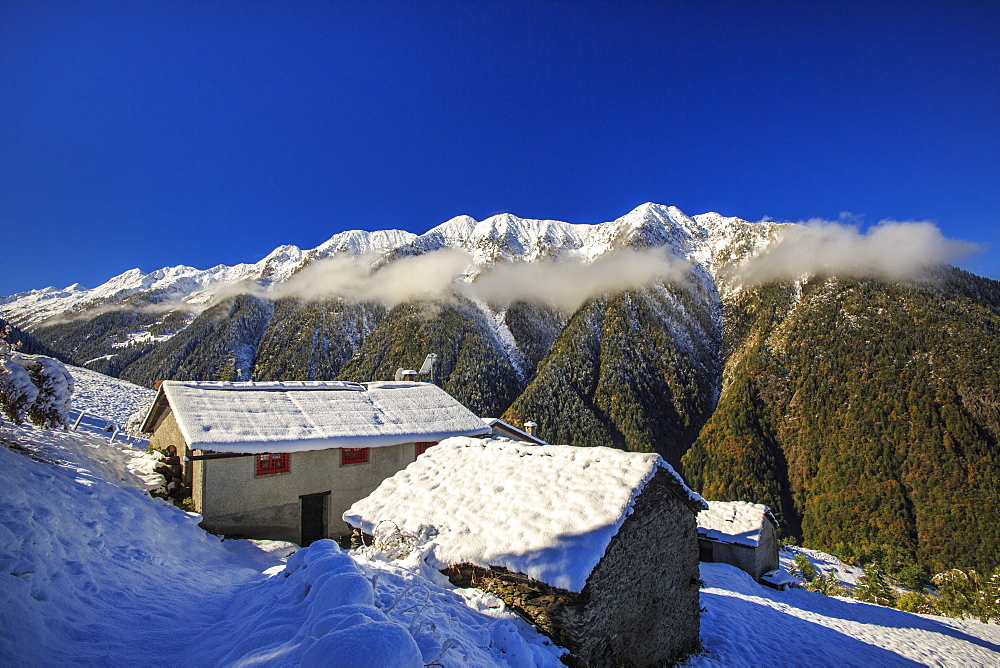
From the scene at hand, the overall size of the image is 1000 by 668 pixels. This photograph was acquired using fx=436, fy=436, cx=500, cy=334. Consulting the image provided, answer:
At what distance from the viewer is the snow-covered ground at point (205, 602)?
4191mm

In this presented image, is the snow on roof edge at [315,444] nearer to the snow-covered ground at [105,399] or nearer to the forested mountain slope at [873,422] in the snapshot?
the snow-covered ground at [105,399]

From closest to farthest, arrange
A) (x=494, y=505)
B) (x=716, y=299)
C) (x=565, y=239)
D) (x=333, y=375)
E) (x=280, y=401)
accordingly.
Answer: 1. (x=494, y=505)
2. (x=280, y=401)
3. (x=333, y=375)
4. (x=716, y=299)
5. (x=565, y=239)

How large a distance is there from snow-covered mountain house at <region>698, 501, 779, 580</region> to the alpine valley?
1762 inches

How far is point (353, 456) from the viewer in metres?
16.0

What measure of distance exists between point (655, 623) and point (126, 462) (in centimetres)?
1720

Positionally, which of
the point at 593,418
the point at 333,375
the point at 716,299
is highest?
the point at 716,299

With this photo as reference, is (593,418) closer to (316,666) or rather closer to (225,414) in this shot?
(225,414)

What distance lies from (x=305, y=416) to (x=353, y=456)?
226 centimetres

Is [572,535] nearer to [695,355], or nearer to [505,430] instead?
[505,430]

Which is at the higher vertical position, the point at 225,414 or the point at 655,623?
the point at 225,414

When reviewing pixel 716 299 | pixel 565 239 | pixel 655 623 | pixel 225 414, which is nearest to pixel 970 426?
pixel 716 299

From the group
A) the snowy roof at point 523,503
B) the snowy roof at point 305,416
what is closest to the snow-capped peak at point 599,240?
the snowy roof at point 305,416

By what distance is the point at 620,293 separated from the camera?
142 metres

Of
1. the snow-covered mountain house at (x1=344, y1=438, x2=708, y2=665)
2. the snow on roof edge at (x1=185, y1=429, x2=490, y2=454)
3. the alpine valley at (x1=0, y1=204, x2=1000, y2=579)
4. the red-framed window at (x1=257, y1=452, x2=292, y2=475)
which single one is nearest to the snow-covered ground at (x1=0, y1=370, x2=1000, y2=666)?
the snow-covered mountain house at (x1=344, y1=438, x2=708, y2=665)
